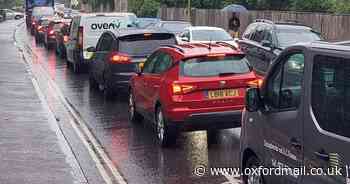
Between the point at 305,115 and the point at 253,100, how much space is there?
39.7 inches

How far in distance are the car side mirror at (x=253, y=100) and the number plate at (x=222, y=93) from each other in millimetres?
3783

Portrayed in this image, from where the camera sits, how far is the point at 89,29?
2253 cm

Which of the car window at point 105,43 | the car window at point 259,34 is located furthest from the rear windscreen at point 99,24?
the car window at point 105,43

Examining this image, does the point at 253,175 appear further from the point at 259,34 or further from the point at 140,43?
the point at 259,34

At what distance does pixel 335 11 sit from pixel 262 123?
31051mm

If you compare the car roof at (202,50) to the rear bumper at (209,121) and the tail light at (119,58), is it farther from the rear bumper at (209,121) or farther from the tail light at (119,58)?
the tail light at (119,58)

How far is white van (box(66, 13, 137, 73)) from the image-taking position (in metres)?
22.4

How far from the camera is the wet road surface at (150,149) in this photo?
8.97m

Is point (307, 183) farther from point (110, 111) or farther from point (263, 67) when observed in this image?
point (263, 67)

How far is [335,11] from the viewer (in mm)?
36469

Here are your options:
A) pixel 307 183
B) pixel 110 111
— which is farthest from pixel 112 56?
pixel 307 183

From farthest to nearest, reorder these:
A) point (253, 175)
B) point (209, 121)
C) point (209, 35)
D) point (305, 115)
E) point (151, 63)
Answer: point (209, 35)
point (151, 63)
point (209, 121)
point (253, 175)
point (305, 115)

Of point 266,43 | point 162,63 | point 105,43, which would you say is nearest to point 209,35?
point 266,43

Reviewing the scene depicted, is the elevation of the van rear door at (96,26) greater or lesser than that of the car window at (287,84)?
lesser
